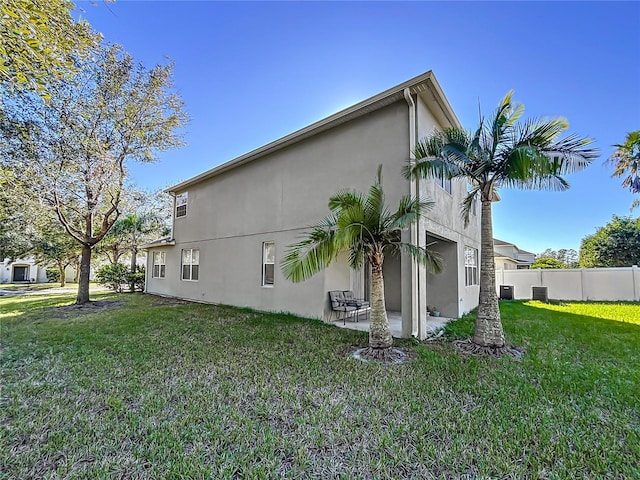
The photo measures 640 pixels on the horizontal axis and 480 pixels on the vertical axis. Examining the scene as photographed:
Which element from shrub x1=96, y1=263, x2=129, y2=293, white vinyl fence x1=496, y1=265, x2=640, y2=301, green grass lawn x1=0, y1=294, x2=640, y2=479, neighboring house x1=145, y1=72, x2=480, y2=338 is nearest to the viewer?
green grass lawn x1=0, y1=294, x2=640, y2=479

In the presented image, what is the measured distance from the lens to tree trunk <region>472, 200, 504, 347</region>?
21.9ft

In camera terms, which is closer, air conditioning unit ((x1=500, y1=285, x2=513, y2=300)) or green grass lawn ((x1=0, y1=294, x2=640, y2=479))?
green grass lawn ((x1=0, y1=294, x2=640, y2=479))

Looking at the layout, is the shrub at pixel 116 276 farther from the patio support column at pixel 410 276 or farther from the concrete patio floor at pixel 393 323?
the patio support column at pixel 410 276

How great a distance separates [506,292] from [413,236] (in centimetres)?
1337

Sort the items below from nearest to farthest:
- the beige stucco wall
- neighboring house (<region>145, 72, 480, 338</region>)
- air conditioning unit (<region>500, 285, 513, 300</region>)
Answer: neighboring house (<region>145, 72, 480, 338</region>), the beige stucco wall, air conditioning unit (<region>500, 285, 513, 300</region>)

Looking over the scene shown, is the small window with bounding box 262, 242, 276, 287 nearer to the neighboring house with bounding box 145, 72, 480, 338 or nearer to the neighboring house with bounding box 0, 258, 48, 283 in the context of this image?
the neighboring house with bounding box 145, 72, 480, 338

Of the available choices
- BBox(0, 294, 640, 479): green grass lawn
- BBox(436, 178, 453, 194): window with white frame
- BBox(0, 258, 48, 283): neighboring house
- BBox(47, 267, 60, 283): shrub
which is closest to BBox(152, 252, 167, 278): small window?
BBox(0, 294, 640, 479): green grass lawn

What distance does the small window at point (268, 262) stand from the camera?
10922 mm

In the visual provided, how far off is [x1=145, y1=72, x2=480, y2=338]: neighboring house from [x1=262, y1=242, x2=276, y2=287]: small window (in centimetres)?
4

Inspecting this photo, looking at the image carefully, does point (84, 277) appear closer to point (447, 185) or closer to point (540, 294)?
point (447, 185)

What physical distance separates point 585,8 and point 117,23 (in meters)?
12.1

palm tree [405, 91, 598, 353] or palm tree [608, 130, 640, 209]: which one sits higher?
palm tree [608, 130, 640, 209]

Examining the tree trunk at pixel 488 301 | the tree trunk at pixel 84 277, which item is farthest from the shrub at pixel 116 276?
the tree trunk at pixel 488 301

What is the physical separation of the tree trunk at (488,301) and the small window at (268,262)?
661 centimetres
